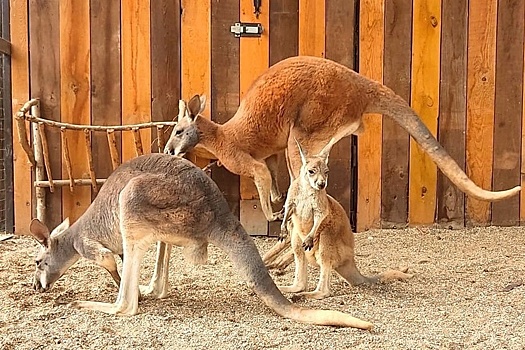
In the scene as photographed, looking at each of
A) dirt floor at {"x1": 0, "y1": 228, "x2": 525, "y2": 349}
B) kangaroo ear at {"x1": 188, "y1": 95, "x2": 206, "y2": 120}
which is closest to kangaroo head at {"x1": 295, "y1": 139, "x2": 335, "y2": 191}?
dirt floor at {"x1": 0, "y1": 228, "x2": 525, "y2": 349}

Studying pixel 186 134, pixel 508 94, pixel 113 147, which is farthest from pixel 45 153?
pixel 508 94

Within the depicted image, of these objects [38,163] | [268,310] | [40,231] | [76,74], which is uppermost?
[76,74]

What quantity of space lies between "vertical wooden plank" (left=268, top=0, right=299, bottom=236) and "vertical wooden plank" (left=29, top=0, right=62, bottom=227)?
1.73 metres

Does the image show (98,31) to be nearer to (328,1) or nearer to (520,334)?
(328,1)

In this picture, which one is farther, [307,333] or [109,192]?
[109,192]

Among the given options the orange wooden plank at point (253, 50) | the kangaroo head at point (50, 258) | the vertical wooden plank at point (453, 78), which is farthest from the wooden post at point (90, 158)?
the vertical wooden plank at point (453, 78)

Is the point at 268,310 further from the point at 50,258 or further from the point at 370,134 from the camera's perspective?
the point at 370,134

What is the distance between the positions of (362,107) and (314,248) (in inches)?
47.9

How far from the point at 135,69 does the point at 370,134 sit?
1.98 metres

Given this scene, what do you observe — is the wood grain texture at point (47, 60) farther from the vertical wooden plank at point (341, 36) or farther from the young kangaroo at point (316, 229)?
the young kangaroo at point (316, 229)

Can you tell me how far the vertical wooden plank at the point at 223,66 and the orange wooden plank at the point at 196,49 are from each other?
0.04 metres

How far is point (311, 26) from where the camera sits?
215 inches

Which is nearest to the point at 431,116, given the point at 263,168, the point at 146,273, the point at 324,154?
the point at 263,168

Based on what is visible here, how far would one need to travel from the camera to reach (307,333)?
2.91 meters
